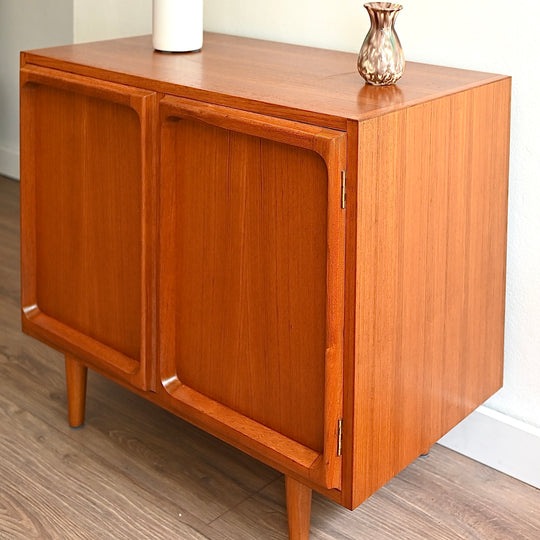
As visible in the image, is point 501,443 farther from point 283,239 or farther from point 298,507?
point 283,239

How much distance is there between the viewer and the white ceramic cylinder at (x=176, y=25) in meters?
1.64

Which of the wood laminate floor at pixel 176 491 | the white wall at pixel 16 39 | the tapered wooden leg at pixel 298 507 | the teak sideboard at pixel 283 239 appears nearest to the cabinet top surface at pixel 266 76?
the teak sideboard at pixel 283 239

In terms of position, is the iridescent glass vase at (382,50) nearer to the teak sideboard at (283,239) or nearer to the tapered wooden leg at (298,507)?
the teak sideboard at (283,239)

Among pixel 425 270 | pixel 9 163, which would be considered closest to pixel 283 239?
pixel 425 270

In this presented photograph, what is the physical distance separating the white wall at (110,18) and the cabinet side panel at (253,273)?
0.82 meters

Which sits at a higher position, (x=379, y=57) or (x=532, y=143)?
(x=379, y=57)

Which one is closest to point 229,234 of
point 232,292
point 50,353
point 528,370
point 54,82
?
point 232,292

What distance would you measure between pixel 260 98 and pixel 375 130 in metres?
0.20

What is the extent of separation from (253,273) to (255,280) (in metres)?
Result: 0.01

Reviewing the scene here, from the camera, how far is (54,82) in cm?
154

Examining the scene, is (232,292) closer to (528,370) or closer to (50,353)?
(528,370)

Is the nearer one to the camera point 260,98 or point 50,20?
point 260,98

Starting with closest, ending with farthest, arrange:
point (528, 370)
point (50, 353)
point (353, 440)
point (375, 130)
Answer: point (375, 130)
point (353, 440)
point (528, 370)
point (50, 353)

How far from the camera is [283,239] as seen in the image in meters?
1.28
